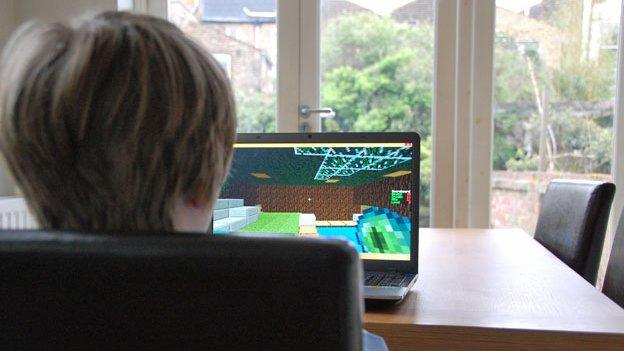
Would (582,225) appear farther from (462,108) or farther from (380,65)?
(380,65)

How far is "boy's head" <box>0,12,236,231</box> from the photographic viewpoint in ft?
1.50

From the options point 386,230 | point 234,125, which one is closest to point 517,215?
point 386,230

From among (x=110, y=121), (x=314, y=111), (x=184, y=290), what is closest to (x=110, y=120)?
(x=110, y=121)

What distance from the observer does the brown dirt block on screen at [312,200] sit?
124cm

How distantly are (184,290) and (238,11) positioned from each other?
2705 mm

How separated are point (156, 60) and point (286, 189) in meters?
0.81

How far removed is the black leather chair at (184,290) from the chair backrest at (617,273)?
1.19m

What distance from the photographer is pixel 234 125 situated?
1.75 ft

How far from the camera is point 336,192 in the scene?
1244 mm

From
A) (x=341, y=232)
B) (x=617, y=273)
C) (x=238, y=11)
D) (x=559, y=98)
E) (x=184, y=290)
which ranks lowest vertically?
(x=617, y=273)

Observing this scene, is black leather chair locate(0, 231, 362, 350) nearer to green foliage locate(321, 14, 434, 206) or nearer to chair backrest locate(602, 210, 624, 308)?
chair backrest locate(602, 210, 624, 308)

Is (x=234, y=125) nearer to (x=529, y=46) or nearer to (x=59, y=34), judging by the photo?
(x=59, y=34)

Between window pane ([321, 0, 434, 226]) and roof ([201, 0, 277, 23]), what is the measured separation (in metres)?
0.27

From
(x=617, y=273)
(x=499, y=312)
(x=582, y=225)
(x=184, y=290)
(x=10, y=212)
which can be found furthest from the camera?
(x=10, y=212)
